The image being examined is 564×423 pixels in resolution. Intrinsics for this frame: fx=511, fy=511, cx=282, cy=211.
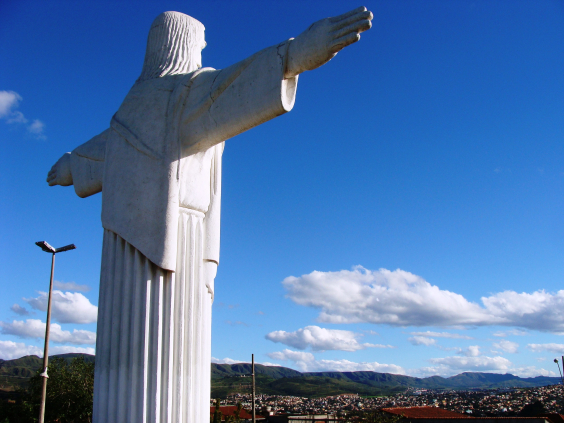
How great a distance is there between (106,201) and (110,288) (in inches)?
34.6

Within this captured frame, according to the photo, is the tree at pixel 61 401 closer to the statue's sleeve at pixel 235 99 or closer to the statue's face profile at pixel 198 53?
the statue's face profile at pixel 198 53

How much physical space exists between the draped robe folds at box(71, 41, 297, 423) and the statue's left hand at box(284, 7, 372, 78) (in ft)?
0.43

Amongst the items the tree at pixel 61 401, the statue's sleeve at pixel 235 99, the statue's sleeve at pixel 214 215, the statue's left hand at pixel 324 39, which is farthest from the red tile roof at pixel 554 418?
the statue's left hand at pixel 324 39

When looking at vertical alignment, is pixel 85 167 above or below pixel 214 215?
above

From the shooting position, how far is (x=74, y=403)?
2952 cm

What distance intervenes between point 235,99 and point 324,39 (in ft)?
3.26

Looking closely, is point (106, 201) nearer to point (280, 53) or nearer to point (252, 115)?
point (252, 115)

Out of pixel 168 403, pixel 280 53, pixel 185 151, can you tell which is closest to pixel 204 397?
pixel 168 403

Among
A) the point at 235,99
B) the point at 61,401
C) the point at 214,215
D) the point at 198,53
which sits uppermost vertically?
the point at 198,53

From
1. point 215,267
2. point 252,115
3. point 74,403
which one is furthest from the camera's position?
point 74,403

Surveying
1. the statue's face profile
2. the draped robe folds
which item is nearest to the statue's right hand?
the draped robe folds

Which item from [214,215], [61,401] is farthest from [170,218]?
[61,401]

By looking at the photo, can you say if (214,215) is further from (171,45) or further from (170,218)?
(171,45)

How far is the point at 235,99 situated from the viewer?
4.74m
